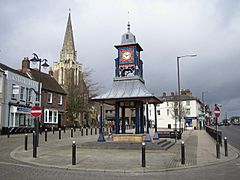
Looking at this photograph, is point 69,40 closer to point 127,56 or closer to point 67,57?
point 67,57

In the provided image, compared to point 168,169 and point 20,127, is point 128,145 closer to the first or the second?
point 168,169

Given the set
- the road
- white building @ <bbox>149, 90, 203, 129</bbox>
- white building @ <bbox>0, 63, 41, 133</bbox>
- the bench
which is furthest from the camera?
white building @ <bbox>149, 90, 203, 129</bbox>

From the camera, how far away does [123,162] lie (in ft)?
37.3

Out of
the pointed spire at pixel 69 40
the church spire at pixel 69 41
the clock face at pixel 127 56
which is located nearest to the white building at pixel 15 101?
the clock face at pixel 127 56

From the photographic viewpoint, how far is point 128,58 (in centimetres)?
1973

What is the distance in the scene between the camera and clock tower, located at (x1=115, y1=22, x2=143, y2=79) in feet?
64.6

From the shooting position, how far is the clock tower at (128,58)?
1969cm

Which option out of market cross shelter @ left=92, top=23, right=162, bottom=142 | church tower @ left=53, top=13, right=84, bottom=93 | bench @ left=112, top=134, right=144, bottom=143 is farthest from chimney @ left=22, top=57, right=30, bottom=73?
church tower @ left=53, top=13, right=84, bottom=93

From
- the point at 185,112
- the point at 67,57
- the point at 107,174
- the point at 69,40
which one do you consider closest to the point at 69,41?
the point at 69,40

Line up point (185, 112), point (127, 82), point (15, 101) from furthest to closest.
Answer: point (185, 112), point (15, 101), point (127, 82)

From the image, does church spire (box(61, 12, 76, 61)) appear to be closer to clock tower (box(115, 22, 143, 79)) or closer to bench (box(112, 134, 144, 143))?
clock tower (box(115, 22, 143, 79))


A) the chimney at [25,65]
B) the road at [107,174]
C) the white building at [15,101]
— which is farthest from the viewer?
the chimney at [25,65]

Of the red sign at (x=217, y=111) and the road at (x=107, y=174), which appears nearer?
the road at (x=107, y=174)

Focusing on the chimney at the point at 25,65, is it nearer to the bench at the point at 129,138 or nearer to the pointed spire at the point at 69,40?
the bench at the point at 129,138
